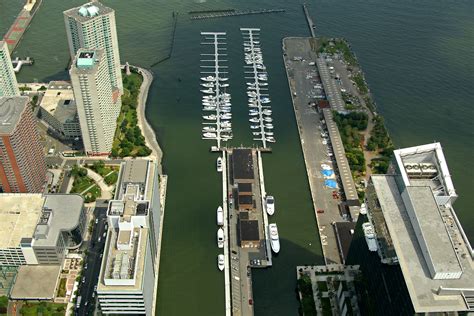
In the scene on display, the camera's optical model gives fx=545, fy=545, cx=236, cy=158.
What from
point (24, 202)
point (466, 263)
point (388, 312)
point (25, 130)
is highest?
point (25, 130)

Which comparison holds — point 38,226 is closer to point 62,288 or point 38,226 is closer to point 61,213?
point 61,213

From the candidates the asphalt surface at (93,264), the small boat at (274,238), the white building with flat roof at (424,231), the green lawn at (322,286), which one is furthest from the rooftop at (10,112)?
the white building with flat roof at (424,231)

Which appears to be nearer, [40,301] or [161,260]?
[40,301]

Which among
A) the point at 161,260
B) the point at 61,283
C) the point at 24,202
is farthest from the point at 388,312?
the point at 24,202

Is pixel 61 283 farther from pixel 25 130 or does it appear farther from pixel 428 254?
pixel 428 254

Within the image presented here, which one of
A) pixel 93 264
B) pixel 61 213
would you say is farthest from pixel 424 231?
pixel 61 213

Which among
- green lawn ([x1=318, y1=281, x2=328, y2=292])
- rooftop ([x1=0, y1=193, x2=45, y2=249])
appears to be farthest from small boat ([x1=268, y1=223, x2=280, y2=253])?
rooftop ([x1=0, y1=193, x2=45, y2=249])
